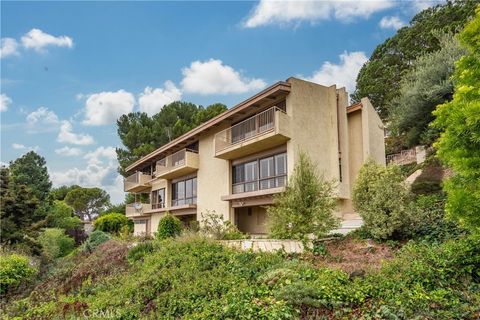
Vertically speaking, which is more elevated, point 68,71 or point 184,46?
point 184,46

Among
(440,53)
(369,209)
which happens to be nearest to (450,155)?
(369,209)

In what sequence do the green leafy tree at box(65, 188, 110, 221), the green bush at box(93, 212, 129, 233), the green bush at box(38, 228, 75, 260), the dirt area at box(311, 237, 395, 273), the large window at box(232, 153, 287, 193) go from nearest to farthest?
the dirt area at box(311, 237, 395, 273) < the large window at box(232, 153, 287, 193) < the green bush at box(38, 228, 75, 260) < the green bush at box(93, 212, 129, 233) < the green leafy tree at box(65, 188, 110, 221)

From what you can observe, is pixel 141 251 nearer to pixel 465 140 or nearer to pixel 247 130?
pixel 247 130

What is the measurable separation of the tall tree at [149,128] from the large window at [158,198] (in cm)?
872

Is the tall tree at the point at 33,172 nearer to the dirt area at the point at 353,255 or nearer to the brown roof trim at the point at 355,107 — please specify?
the brown roof trim at the point at 355,107

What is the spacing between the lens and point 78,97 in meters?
16.0

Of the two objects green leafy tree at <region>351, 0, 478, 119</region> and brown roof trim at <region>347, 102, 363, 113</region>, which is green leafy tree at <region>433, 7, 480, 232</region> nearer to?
brown roof trim at <region>347, 102, 363, 113</region>

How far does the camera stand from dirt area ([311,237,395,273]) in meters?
9.66

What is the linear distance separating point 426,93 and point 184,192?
62.0 feet

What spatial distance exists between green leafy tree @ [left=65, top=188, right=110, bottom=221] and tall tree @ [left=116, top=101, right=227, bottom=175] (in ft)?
64.3

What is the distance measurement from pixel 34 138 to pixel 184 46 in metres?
7.80

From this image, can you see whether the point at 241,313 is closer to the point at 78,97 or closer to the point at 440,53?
the point at 78,97

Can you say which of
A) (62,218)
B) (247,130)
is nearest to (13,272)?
(247,130)

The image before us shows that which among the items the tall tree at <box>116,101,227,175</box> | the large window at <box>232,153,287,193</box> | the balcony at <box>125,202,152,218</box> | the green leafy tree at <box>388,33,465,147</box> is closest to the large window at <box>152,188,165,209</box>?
the balcony at <box>125,202,152,218</box>
